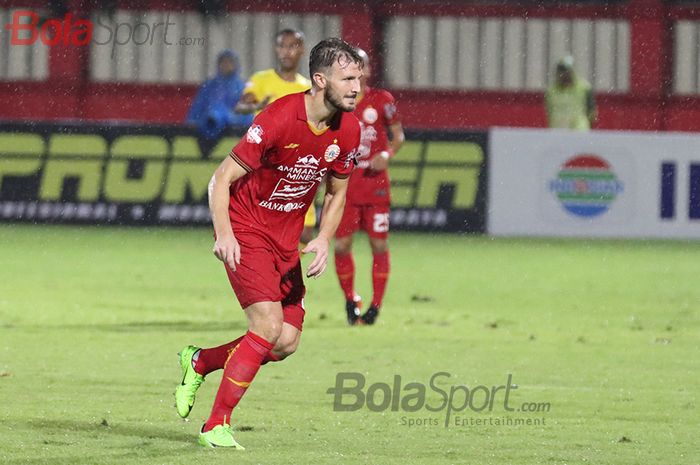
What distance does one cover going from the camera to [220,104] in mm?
21375

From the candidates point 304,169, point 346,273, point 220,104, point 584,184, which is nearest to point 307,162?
point 304,169

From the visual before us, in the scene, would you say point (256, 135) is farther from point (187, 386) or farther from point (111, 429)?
point (111, 429)

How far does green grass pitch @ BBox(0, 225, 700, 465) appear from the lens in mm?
7613

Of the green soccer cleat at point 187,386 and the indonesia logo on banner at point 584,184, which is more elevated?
the green soccer cleat at point 187,386

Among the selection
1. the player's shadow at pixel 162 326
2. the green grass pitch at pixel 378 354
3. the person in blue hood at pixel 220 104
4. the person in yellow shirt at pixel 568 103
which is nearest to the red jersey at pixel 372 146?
the green grass pitch at pixel 378 354

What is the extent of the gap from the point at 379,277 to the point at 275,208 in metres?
5.45

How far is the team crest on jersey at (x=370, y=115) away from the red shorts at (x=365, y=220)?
69 cm

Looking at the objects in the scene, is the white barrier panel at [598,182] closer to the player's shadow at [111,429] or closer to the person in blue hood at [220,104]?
the person in blue hood at [220,104]

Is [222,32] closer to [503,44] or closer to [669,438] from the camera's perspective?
[503,44]

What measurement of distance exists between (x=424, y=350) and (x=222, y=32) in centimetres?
1999

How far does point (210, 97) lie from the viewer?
70.7 ft

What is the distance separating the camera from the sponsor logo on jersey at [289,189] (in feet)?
25.1

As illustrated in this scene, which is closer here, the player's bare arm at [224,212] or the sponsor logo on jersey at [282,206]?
the player's bare arm at [224,212]

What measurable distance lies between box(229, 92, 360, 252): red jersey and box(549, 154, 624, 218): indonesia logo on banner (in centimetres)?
1319
